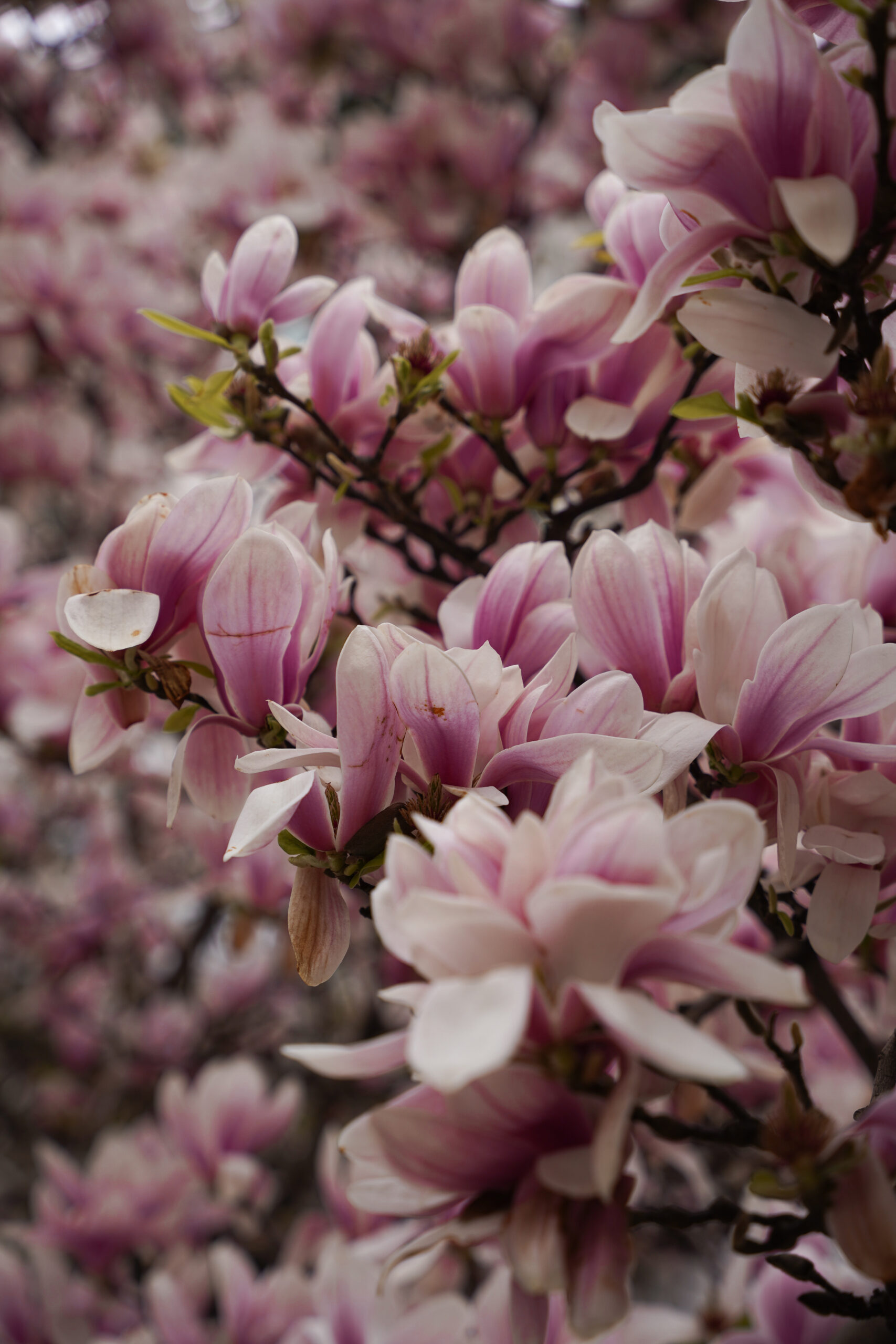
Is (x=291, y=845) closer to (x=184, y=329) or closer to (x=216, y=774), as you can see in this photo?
(x=216, y=774)

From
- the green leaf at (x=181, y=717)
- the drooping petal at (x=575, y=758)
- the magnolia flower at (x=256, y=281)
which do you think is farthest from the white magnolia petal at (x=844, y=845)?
the magnolia flower at (x=256, y=281)

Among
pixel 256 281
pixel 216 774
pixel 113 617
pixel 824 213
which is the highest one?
pixel 824 213

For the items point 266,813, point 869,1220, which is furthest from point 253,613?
point 869,1220

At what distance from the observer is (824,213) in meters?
0.41

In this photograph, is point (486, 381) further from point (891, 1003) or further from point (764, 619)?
point (891, 1003)

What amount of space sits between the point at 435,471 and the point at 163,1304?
0.81m

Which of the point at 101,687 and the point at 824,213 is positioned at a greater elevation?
the point at 824,213

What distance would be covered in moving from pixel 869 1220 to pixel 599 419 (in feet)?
1.50

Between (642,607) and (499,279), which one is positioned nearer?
(642,607)

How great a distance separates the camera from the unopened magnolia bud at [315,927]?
48 centimetres

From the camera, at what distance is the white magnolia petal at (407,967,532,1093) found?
0.93 ft

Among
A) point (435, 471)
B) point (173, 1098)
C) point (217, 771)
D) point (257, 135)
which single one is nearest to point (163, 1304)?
point (173, 1098)

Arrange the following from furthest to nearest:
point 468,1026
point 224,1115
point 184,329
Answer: point 224,1115
point 184,329
point 468,1026

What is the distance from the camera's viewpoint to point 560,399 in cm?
69
